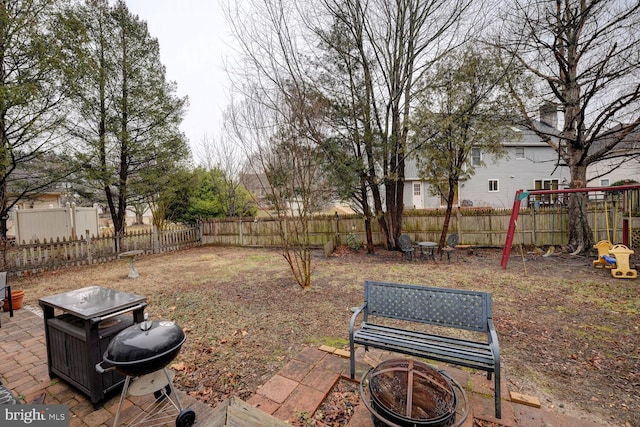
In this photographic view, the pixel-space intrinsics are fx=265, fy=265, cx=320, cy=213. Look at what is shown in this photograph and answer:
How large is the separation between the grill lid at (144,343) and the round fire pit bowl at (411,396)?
141 cm

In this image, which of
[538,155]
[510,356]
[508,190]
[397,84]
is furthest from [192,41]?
[538,155]

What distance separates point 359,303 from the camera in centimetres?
490

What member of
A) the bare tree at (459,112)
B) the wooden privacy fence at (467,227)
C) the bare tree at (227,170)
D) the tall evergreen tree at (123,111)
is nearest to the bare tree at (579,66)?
the wooden privacy fence at (467,227)

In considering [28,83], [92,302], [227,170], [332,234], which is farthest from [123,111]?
[92,302]

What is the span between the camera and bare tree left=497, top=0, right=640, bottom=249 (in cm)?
751

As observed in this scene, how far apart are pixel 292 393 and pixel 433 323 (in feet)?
5.35

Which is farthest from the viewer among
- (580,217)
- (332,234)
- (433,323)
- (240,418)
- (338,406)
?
(332,234)

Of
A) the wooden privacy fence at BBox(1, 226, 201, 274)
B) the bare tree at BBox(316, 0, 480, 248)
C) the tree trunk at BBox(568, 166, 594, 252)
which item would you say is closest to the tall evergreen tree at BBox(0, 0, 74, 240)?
the wooden privacy fence at BBox(1, 226, 201, 274)

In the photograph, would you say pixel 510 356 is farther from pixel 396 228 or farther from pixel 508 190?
pixel 508 190

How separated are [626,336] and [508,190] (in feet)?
57.9

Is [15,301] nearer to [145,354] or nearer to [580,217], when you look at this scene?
[145,354]

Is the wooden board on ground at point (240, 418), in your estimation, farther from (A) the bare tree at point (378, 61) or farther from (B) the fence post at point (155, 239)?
(B) the fence post at point (155, 239)

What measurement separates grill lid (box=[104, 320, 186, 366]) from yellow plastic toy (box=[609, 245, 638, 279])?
361 inches

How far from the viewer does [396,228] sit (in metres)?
10.1
